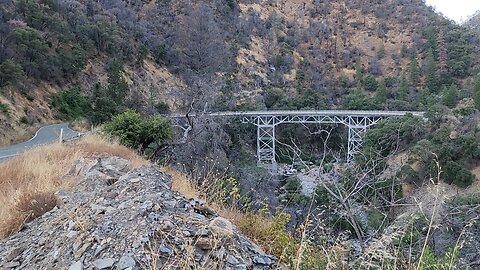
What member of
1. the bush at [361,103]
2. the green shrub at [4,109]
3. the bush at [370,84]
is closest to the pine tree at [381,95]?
the bush at [361,103]

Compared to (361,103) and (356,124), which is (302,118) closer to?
(356,124)

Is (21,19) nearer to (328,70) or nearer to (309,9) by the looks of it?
(328,70)

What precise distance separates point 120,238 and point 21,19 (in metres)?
24.2

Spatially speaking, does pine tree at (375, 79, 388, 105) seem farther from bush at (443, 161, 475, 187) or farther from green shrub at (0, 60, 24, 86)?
green shrub at (0, 60, 24, 86)

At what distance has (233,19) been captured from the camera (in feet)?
148

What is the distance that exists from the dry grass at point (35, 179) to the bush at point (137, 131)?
200cm

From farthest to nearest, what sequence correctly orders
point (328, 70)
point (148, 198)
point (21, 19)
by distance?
point (328, 70) → point (21, 19) → point (148, 198)

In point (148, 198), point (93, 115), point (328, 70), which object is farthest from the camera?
point (328, 70)

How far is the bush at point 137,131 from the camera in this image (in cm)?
948

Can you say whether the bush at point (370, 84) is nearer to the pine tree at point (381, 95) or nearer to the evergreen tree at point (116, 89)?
the pine tree at point (381, 95)

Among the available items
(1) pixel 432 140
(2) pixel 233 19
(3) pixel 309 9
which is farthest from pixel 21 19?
(3) pixel 309 9

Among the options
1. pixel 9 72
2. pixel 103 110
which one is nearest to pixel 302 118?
pixel 103 110

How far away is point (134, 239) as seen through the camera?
244cm

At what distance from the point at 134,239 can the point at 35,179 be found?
9.26ft
